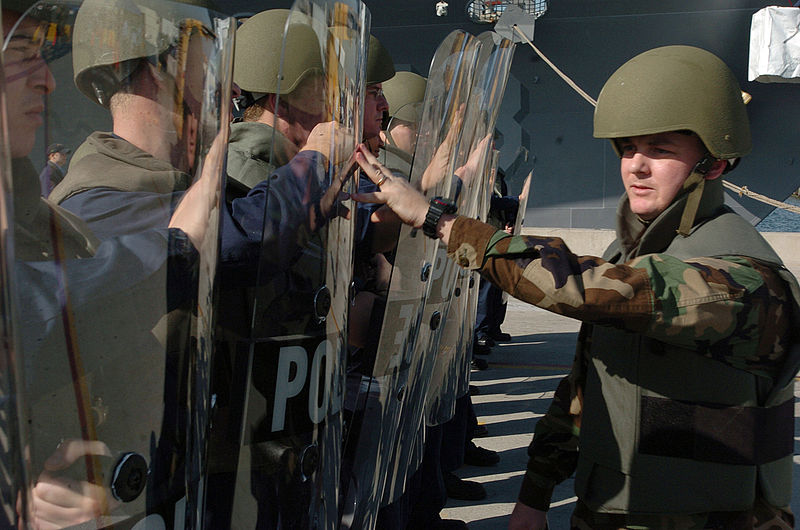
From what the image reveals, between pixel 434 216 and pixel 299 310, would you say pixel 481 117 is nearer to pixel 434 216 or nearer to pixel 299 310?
pixel 434 216

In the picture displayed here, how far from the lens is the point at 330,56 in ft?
3.59

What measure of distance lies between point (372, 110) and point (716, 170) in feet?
4.29

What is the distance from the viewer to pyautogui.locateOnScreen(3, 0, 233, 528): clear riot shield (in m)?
0.72

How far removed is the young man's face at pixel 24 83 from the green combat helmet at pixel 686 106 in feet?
3.66

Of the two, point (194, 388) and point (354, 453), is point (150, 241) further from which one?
point (354, 453)

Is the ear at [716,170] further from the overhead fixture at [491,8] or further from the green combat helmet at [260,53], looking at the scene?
the overhead fixture at [491,8]

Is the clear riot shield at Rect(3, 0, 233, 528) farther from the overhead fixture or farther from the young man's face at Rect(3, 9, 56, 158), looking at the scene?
the overhead fixture

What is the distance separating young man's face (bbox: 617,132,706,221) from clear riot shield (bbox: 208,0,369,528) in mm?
652

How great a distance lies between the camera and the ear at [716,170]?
58.4 inches

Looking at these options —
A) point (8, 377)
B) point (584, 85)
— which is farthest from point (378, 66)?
point (584, 85)

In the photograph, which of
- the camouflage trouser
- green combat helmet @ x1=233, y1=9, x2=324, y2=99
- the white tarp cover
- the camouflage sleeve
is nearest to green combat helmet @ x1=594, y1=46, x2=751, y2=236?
the camouflage sleeve

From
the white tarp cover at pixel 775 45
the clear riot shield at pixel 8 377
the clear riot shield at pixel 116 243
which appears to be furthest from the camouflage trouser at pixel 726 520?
the white tarp cover at pixel 775 45

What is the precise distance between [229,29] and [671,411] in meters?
1.04

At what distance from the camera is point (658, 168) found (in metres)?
1.50
